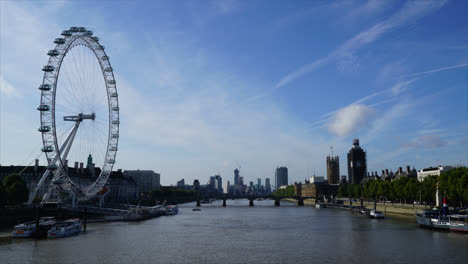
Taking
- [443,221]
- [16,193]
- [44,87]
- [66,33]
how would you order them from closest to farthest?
[443,221] → [44,87] → [66,33] → [16,193]

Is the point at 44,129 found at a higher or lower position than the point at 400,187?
higher

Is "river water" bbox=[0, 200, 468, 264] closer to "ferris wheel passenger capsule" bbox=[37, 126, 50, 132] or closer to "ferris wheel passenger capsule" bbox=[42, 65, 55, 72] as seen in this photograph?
"ferris wheel passenger capsule" bbox=[37, 126, 50, 132]

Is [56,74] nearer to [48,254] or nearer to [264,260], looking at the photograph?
[48,254]

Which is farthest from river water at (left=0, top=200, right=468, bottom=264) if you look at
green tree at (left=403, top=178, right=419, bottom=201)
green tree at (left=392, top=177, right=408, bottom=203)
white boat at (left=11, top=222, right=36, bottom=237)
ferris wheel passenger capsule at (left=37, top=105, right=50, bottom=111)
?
green tree at (left=392, top=177, right=408, bottom=203)

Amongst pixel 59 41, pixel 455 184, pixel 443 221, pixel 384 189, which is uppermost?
pixel 59 41

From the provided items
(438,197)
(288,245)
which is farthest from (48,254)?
(438,197)

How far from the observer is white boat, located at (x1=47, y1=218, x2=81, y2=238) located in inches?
2569

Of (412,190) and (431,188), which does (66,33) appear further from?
(412,190)

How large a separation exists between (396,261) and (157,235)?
41.7m

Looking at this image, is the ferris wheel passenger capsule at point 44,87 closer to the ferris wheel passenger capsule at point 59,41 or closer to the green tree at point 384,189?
the ferris wheel passenger capsule at point 59,41

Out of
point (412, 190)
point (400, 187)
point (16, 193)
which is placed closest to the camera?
point (16, 193)

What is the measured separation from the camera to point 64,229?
66.5m

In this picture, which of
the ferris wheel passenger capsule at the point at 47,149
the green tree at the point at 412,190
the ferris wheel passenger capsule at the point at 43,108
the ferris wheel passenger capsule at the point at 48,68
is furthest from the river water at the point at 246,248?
the green tree at the point at 412,190

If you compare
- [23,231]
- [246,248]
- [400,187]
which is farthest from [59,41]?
[400,187]
